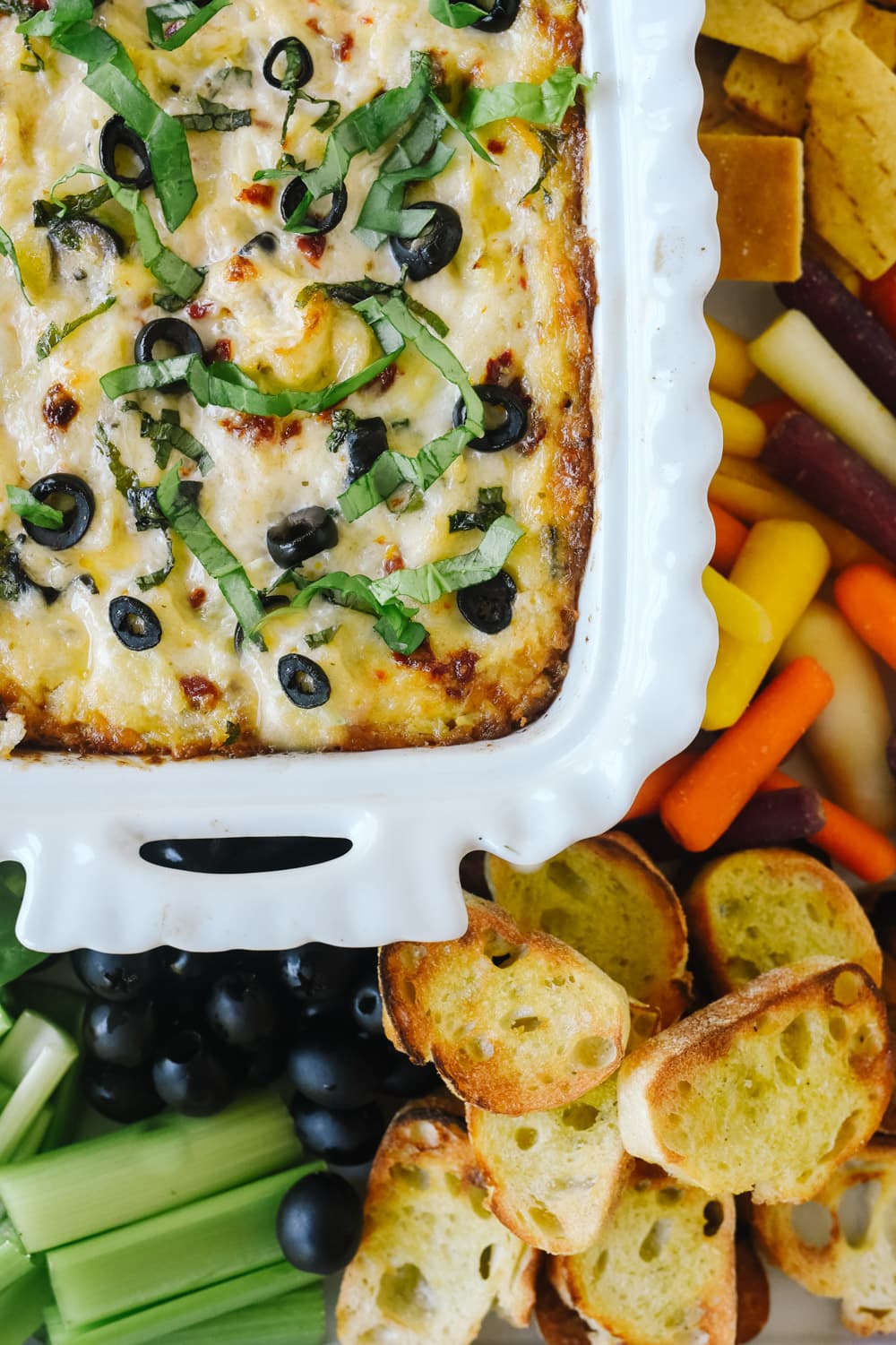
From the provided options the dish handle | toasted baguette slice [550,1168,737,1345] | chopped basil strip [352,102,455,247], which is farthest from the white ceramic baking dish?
toasted baguette slice [550,1168,737,1345]

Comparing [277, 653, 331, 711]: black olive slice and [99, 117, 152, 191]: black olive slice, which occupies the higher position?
[99, 117, 152, 191]: black olive slice

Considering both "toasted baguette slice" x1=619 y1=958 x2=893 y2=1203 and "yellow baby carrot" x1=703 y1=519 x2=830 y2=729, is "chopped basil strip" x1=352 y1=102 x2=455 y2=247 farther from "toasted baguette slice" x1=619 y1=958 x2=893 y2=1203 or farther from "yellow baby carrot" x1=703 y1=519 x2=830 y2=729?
"toasted baguette slice" x1=619 y1=958 x2=893 y2=1203

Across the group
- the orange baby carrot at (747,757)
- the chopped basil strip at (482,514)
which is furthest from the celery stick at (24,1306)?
the chopped basil strip at (482,514)

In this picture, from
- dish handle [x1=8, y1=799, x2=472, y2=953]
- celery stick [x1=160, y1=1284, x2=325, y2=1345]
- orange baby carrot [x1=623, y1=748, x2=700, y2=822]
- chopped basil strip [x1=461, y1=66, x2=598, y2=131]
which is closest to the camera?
dish handle [x1=8, y1=799, x2=472, y2=953]

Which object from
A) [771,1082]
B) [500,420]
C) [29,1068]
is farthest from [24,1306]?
[500,420]

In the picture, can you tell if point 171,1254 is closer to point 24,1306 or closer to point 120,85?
point 24,1306

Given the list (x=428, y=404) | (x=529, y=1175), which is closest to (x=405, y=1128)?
(x=529, y=1175)
